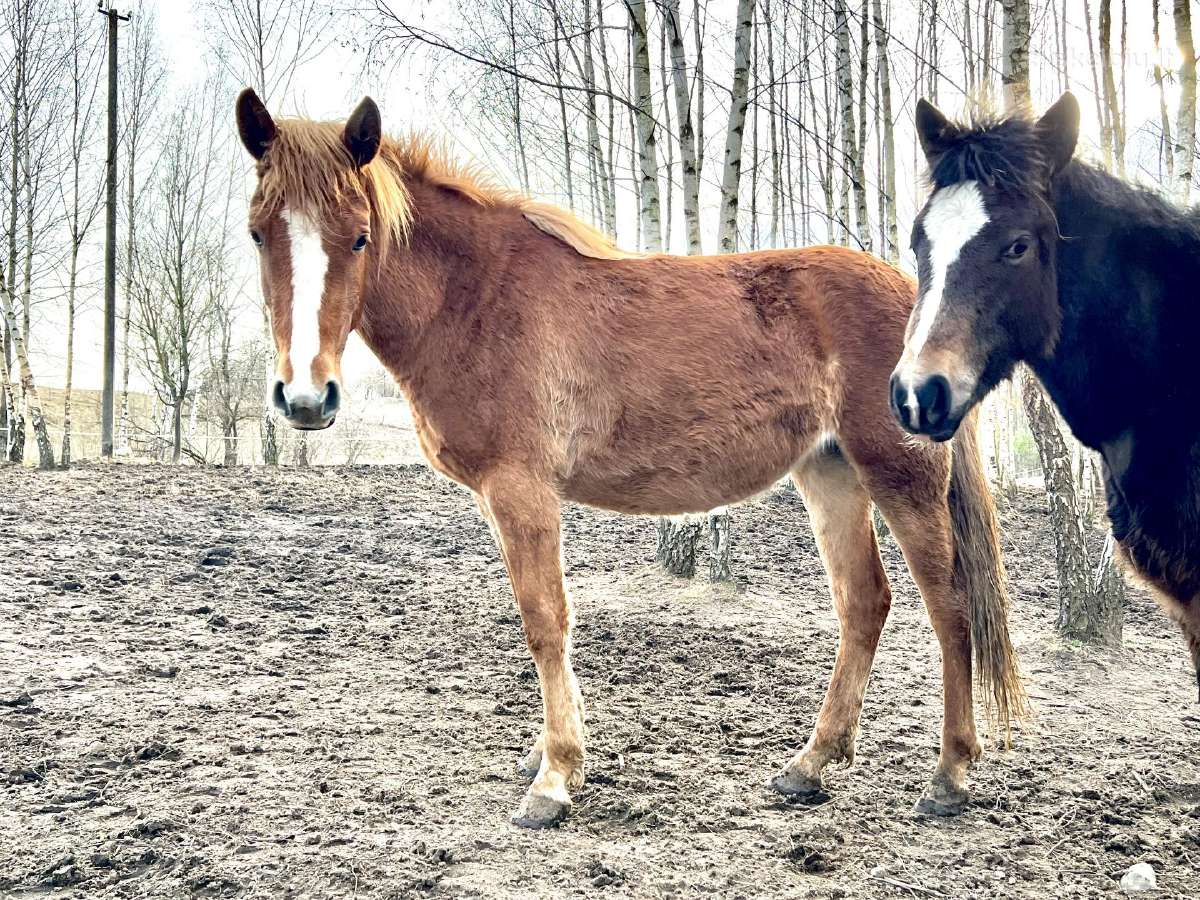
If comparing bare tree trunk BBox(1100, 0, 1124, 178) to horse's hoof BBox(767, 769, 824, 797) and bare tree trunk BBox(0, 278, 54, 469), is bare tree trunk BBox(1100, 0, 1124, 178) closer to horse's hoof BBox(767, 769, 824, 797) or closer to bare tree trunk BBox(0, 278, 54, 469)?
horse's hoof BBox(767, 769, 824, 797)

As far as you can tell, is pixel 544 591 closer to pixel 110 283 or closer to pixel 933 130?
pixel 933 130

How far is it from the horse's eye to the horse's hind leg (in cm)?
137

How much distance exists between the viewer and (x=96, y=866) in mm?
2600

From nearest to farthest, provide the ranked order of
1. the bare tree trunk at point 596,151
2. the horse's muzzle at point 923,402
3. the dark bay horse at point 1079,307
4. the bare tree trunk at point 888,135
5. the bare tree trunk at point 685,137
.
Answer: the horse's muzzle at point 923,402 → the dark bay horse at point 1079,307 → the bare tree trunk at point 685,137 → the bare tree trunk at point 888,135 → the bare tree trunk at point 596,151

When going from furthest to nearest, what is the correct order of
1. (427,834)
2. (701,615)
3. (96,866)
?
(701,615), (427,834), (96,866)

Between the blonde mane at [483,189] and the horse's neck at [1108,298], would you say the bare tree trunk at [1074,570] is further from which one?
the blonde mane at [483,189]

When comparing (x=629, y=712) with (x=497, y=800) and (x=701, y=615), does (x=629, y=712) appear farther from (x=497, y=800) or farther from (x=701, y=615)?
(x=701, y=615)

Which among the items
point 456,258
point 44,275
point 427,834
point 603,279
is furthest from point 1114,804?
point 44,275

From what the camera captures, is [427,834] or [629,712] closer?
[427,834]

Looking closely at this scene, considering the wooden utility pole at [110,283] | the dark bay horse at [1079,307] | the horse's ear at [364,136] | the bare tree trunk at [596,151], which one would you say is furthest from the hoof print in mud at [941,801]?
the wooden utility pole at [110,283]

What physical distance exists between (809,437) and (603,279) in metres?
1.15

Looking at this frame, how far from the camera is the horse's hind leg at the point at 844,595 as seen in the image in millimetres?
3520

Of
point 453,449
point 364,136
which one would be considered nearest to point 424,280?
point 364,136

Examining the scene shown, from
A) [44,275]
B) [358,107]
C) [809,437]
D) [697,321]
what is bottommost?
[809,437]
